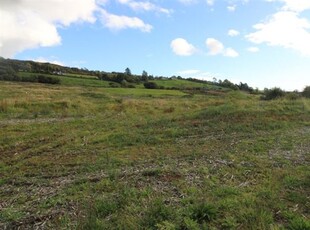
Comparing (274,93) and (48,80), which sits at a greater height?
(274,93)

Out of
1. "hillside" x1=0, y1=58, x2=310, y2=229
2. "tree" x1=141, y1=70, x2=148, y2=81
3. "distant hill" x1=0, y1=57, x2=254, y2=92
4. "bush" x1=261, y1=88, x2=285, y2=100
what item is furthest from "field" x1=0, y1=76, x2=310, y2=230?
"tree" x1=141, y1=70, x2=148, y2=81

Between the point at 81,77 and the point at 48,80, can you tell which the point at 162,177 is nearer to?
the point at 48,80

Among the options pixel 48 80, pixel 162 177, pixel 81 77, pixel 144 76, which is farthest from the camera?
pixel 144 76

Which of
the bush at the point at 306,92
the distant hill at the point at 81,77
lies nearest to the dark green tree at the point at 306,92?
the bush at the point at 306,92

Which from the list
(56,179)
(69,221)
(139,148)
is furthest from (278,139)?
(69,221)

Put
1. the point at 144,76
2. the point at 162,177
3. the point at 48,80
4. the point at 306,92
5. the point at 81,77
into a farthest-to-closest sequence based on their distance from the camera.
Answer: the point at 144,76 → the point at 81,77 → the point at 48,80 → the point at 306,92 → the point at 162,177

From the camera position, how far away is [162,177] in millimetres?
8492

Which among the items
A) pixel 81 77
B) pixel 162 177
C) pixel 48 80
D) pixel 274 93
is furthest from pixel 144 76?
pixel 162 177

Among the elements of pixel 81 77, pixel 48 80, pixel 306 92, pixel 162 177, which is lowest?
pixel 48 80

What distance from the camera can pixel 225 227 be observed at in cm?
554

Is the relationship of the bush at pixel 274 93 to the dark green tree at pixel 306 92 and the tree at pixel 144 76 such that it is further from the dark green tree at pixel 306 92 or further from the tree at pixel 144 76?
the tree at pixel 144 76

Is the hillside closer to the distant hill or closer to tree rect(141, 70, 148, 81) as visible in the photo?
the distant hill

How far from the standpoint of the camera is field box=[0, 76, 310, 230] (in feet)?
19.5

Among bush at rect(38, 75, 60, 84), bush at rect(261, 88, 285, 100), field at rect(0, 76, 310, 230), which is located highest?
bush at rect(261, 88, 285, 100)
